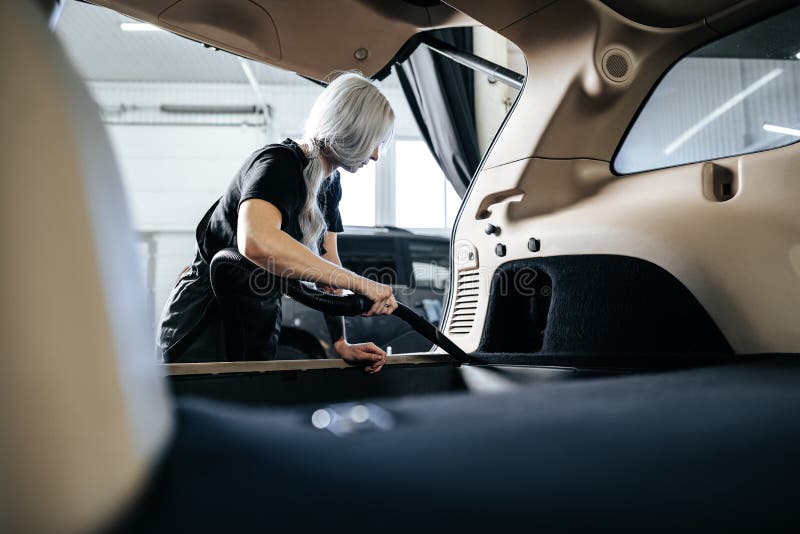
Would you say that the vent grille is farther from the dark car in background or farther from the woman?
the dark car in background

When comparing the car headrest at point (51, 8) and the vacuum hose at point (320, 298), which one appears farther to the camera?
the vacuum hose at point (320, 298)

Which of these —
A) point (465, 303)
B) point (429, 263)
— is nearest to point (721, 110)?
point (465, 303)

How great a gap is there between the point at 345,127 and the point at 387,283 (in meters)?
2.39

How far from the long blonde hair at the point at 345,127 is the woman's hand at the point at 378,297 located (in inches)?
15.0

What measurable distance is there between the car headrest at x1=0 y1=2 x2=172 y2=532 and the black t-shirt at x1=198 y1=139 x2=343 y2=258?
991 millimetres

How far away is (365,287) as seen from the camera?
4.06ft

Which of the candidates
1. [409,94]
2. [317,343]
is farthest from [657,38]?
[317,343]

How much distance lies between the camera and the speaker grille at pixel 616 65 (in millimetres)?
1512

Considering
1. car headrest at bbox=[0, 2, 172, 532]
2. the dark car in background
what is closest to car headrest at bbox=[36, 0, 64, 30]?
car headrest at bbox=[0, 2, 172, 532]

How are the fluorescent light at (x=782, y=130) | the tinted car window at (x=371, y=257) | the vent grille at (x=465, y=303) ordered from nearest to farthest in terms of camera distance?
the fluorescent light at (x=782, y=130), the vent grille at (x=465, y=303), the tinted car window at (x=371, y=257)

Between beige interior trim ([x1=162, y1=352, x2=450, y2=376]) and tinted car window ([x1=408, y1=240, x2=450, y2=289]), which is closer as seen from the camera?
beige interior trim ([x1=162, y1=352, x2=450, y2=376])

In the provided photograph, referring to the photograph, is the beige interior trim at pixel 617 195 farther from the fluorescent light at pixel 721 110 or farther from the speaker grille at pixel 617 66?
the fluorescent light at pixel 721 110

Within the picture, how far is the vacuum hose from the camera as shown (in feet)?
3.79

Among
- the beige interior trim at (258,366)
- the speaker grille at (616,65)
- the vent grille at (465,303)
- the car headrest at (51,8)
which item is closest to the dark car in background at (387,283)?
the vent grille at (465,303)
